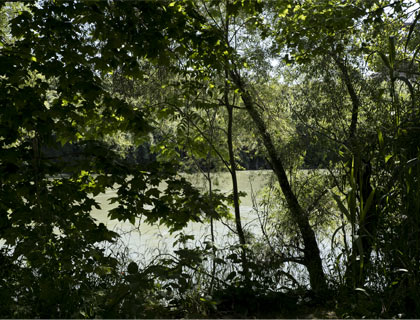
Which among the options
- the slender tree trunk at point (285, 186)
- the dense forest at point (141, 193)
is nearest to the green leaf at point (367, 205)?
the dense forest at point (141, 193)

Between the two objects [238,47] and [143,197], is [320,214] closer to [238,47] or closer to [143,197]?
[238,47]

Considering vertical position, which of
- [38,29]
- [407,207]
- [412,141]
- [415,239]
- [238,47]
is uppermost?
[238,47]

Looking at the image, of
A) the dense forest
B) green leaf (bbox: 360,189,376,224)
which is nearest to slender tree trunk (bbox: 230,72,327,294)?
the dense forest

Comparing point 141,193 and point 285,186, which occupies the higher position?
point 285,186

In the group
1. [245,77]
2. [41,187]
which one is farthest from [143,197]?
[245,77]

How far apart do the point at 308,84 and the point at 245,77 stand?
31.0 inches

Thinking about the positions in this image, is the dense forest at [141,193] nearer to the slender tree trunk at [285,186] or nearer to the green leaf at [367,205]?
the green leaf at [367,205]

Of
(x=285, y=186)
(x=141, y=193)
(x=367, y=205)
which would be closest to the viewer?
(x=367, y=205)

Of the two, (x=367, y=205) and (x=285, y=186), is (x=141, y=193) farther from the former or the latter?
(x=285, y=186)

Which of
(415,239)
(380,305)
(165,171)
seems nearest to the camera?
(415,239)

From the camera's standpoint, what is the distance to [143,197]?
90.0 inches

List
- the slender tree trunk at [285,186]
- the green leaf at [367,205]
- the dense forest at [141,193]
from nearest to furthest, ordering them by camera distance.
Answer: the green leaf at [367,205] < the dense forest at [141,193] < the slender tree trunk at [285,186]

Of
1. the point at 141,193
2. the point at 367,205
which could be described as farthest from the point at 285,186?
the point at 367,205

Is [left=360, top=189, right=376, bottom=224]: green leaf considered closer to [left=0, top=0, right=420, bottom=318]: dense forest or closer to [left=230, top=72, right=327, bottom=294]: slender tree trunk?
[left=0, top=0, right=420, bottom=318]: dense forest
